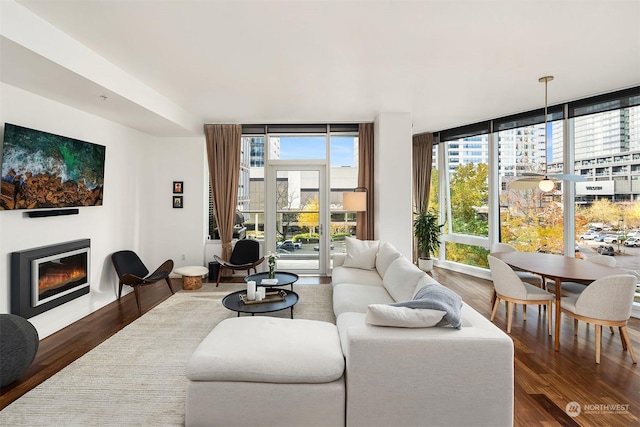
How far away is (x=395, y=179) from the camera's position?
16.6ft

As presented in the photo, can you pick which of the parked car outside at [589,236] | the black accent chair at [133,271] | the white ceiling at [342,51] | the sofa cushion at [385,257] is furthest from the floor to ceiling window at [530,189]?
the black accent chair at [133,271]

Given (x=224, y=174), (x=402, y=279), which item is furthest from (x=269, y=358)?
(x=224, y=174)

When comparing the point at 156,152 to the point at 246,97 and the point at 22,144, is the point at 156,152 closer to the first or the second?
the point at 246,97

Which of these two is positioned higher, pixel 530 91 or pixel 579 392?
pixel 530 91

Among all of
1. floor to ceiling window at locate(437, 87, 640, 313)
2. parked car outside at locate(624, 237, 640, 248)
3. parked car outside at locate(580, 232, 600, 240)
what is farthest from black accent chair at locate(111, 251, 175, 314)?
parked car outside at locate(624, 237, 640, 248)

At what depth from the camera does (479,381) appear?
186 centimetres

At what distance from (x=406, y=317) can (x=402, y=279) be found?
3.99ft

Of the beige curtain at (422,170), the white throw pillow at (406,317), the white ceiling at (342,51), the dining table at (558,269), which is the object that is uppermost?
the white ceiling at (342,51)

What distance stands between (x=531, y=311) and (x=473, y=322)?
265cm

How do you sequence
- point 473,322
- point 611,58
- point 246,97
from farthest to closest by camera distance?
point 246,97, point 611,58, point 473,322

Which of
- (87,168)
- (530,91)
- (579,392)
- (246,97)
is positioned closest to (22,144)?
(87,168)

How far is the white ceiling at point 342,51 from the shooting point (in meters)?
2.35

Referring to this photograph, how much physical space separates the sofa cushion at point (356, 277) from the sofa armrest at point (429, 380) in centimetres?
192
